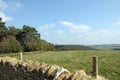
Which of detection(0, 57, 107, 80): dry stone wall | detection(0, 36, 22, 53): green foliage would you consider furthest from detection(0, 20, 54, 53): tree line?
detection(0, 57, 107, 80): dry stone wall

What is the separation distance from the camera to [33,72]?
7.19m

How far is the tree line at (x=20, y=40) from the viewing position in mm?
57881

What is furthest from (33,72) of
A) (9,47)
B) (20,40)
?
(20,40)

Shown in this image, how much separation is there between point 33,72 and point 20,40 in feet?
209

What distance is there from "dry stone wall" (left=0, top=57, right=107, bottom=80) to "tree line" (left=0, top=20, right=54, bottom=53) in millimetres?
48261

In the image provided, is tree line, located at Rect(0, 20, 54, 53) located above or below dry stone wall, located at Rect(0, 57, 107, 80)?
above

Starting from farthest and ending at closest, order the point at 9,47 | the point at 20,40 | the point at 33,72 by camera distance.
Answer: the point at 20,40 → the point at 9,47 → the point at 33,72

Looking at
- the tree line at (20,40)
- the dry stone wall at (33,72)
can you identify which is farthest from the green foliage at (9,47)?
the dry stone wall at (33,72)

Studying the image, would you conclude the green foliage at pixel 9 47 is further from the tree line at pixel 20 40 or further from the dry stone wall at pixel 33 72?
the dry stone wall at pixel 33 72

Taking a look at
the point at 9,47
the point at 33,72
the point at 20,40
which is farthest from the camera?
the point at 20,40

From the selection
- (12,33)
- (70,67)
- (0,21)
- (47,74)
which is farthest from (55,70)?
(0,21)

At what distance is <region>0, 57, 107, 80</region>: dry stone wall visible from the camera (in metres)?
5.39

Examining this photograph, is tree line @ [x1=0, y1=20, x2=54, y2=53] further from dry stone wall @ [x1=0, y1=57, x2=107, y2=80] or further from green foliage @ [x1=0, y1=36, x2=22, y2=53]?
dry stone wall @ [x1=0, y1=57, x2=107, y2=80]

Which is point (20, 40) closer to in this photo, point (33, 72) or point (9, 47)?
point (9, 47)
